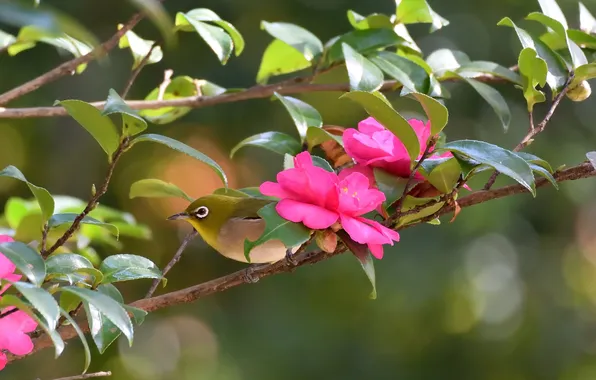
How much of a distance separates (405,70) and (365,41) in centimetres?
8

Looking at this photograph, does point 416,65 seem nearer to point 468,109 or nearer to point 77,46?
point 77,46

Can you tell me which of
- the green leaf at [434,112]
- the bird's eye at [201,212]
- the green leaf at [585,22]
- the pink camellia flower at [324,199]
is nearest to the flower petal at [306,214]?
the pink camellia flower at [324,199]

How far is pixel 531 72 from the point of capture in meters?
0.78

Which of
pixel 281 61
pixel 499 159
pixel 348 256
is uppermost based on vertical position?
pixel 499 159

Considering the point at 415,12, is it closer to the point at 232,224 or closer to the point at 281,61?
the point at 281,61

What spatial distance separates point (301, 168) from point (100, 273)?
0.18 metres

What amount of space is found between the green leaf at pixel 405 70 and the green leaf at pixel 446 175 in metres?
0.19

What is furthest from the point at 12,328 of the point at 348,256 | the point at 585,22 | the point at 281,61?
the point at 348,256

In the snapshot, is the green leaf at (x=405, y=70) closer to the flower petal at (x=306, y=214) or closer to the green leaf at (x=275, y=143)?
the green leaf at (x=275, y=143)

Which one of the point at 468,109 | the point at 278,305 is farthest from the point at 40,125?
the point at 468,109

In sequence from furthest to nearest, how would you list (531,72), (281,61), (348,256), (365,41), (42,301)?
1. (348,256)
2. (281,61)
3. (365,41)
4. (531,72)
5. (42,301)

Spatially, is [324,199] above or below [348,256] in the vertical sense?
above

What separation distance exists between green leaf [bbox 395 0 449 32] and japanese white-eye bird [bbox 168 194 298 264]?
27cm

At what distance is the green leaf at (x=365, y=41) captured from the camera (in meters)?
0.90
